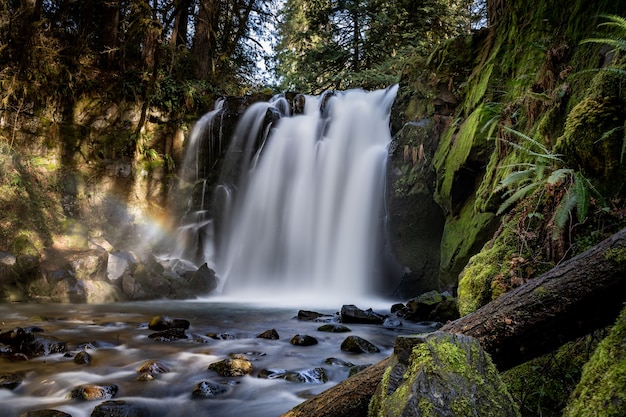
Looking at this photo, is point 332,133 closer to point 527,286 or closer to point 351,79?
point 351,79

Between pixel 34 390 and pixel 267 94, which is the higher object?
pixel 267 94

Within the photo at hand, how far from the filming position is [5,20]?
1147 centimetres

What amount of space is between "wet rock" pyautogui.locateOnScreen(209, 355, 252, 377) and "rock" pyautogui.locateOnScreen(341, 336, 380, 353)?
4.40 feet

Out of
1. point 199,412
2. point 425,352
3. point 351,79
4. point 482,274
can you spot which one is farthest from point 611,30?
point 351,79

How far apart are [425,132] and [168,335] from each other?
7.06 metres

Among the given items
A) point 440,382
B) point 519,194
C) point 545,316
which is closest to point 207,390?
point 440,382

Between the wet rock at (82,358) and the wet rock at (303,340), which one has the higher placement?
the wet rock at (82,358)

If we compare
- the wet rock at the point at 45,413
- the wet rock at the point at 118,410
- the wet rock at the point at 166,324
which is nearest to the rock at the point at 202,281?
the wet rock at the point at 166,324

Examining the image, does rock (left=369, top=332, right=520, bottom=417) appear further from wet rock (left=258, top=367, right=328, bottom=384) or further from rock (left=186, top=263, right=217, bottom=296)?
rock (left=186, top=263, right=217, bottom=296)

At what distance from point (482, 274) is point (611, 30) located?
9.47 feet

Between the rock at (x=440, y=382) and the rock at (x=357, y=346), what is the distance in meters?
3.50

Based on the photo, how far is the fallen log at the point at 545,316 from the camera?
197 centimetres

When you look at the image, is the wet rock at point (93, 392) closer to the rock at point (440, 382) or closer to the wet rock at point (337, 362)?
the wet rock at point (337, 362)

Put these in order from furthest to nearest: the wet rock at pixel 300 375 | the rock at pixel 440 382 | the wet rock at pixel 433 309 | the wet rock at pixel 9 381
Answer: the wet rock at pixel 433 309
the wet rock at pixel 300 375
the wet rock at pixel 9 381
the rock at pixel 440 382
